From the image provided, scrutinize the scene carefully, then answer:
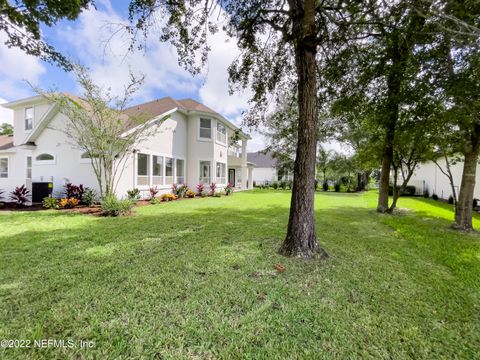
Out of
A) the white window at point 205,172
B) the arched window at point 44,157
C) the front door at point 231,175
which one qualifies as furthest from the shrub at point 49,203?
the front door at point 231,175

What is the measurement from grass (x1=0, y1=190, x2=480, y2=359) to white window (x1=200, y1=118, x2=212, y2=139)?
13.1 m

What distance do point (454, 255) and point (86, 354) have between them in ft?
24.0

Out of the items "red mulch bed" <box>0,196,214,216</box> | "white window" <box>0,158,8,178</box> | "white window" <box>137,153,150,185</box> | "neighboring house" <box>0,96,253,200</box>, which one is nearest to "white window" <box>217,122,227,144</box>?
"neighboring house" <box>0,96,253,200</box>

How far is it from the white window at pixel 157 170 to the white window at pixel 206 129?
165 inches

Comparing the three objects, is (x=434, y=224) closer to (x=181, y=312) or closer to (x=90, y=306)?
(x=181, y=312)

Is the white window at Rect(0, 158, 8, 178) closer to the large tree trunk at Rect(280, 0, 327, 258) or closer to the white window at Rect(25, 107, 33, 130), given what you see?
the white window at Rect(25, 107, 33, 130)

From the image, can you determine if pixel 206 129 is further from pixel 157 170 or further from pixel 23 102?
pixel 23 102

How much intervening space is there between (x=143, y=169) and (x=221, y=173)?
7622mm

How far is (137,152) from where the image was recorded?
13.3 m

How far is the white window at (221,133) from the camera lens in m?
19.5

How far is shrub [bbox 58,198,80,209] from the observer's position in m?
10.7

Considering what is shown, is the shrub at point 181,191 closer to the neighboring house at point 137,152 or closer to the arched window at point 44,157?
the neighboring house at point 137,152

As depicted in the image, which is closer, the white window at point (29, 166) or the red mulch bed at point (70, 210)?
the red mulch bed at point (70, 210)

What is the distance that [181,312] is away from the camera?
9.46 ft
